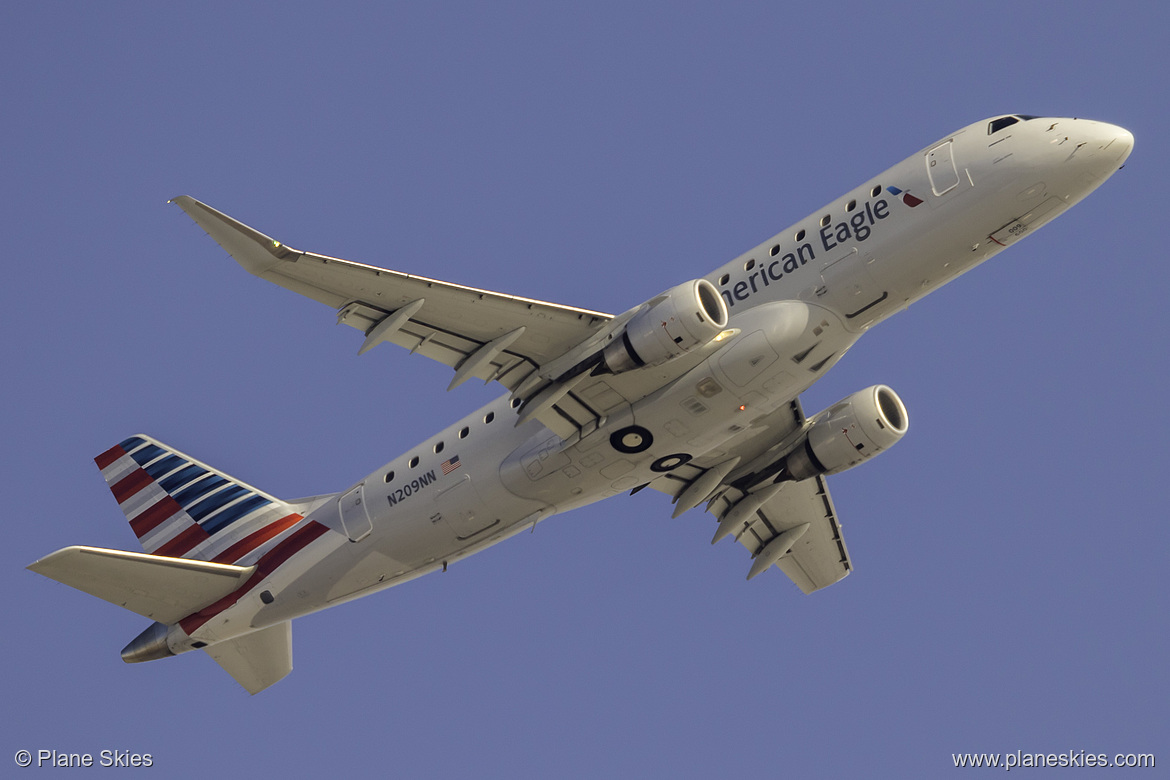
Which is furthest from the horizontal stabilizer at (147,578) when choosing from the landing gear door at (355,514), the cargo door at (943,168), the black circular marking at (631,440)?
the cargo door at (943,168)

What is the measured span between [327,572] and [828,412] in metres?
13.8

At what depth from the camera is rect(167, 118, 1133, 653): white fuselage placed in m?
28.3

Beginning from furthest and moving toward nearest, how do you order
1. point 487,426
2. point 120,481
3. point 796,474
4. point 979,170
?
point 120,481 → point 796,474 → point 487,426 → point 979,170

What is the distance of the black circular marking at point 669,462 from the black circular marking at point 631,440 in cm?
70

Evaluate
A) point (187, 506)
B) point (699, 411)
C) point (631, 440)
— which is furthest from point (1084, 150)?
point (187, 506)

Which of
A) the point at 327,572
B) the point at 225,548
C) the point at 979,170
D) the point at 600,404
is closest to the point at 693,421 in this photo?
the point at 600,404

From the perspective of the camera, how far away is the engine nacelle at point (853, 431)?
33.2 meters

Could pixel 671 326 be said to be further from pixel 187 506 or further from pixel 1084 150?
pixel 187 506

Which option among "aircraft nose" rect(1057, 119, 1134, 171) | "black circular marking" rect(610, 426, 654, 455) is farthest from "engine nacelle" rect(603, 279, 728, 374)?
"aircraft nose" rect(1057, 119, 1134, 171)

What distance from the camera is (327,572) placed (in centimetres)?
3356

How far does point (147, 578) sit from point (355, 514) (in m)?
5.55

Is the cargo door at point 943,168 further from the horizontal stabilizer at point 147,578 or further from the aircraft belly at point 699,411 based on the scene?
the horizontal stabilizer at point 147,578

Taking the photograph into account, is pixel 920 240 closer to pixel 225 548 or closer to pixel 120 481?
pixel 225 548

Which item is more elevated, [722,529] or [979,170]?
[979,170]
